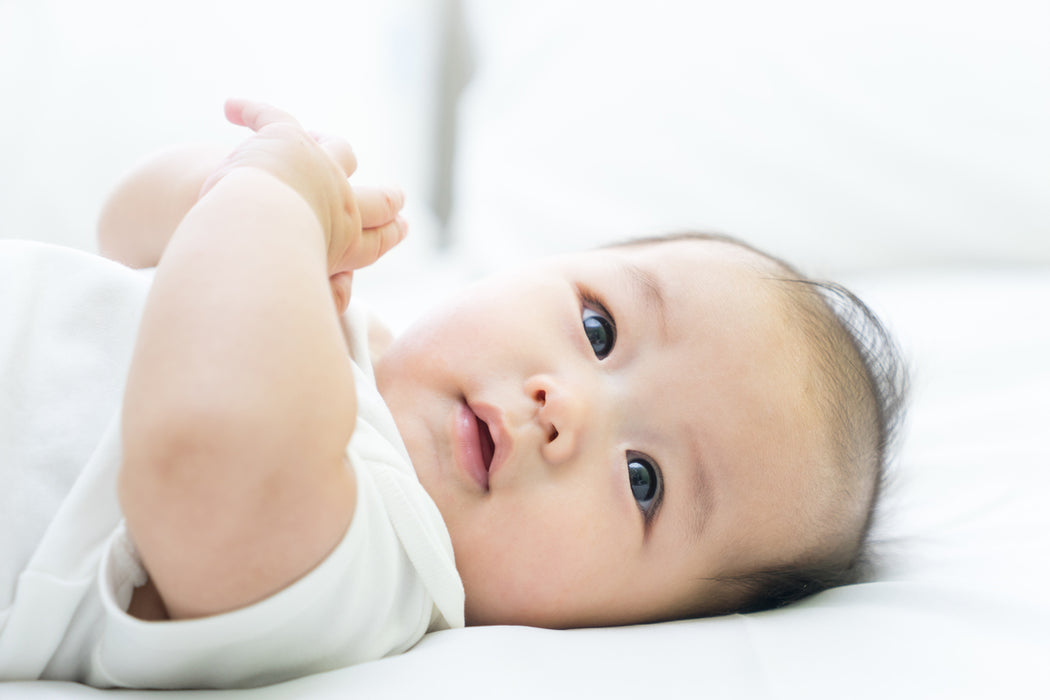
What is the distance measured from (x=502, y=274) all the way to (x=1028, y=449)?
652mm

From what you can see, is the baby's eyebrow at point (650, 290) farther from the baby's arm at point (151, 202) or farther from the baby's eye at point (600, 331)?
the baby's arm at point (151, 202)

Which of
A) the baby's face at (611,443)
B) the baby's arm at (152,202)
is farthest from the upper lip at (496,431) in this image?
the baby's arm at (152,202)

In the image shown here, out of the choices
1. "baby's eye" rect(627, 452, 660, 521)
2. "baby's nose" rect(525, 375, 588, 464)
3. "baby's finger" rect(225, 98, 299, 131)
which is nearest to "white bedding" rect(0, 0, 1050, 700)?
"baby's eye" rect(627, 452, 660, 521)

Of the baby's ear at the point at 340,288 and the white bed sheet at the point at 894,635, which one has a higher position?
the baby's ear at the point at 340,288

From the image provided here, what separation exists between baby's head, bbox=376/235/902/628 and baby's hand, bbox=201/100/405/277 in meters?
0.10

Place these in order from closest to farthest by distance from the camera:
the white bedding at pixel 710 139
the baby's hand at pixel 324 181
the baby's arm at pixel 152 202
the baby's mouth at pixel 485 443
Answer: the baby's hand at pixel 324 181
the baby's mouth at pixel 485 443
the baby's arm at pixel 152 202
the white bedding at pixel 710 139

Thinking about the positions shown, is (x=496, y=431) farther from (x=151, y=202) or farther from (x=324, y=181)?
(x=151, y=202)

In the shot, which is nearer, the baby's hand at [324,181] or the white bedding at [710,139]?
the baby's hand at [324,181]

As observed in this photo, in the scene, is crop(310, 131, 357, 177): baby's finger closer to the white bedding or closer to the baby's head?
the baby's head

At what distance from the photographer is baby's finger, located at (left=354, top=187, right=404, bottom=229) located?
808 mm

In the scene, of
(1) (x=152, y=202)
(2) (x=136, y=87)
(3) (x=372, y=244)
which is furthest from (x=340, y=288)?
(2) (x=136, y=87)

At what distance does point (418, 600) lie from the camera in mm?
685

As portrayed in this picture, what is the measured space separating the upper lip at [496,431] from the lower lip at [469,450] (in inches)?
0.4

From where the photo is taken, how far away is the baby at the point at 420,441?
0.52m
